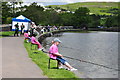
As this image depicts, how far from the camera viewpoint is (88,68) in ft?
56.9

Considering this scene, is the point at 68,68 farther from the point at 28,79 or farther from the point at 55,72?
the point at 28,79

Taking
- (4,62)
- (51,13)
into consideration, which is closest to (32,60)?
(4,62)

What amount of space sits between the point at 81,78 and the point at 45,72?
148cm

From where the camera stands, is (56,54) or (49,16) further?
(49,16)

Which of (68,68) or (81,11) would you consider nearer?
(68,68)

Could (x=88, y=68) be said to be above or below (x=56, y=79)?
below

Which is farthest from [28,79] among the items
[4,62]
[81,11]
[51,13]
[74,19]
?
[81,11]

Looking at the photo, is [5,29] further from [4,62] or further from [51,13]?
[51,13]

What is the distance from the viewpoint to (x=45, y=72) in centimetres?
1116

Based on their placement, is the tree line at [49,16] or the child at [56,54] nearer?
the child at [56,54]

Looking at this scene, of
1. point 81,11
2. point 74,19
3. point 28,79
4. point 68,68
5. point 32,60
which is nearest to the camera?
point 28,79

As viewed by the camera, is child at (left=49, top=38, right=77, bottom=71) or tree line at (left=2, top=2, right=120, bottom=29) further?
tree line at (left=2, top=2, right=120, bottom=29)

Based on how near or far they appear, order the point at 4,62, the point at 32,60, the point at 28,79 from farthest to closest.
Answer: the point at 32,60
the point at 4,62
the point at 28,79

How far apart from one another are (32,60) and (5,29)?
101 feet
